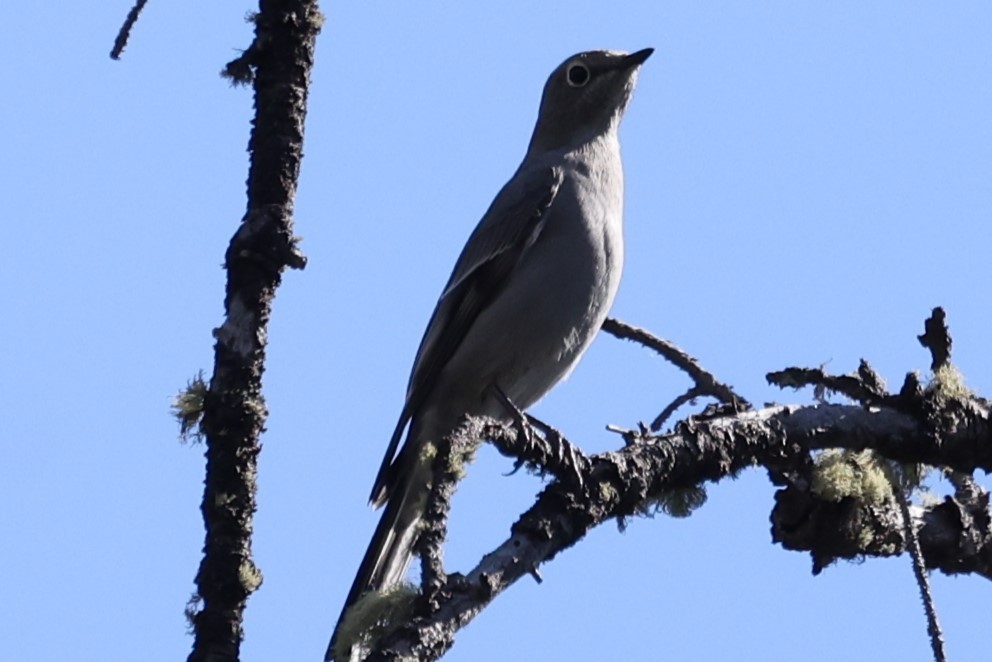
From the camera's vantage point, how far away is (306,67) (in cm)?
457

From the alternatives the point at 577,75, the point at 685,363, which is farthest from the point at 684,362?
the point at 577,75

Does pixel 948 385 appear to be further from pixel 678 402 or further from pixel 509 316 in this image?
pixel 509 316

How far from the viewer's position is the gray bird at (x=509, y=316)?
697 cm

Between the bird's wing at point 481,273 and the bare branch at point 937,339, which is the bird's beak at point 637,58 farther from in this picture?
the bare branch at point 937,339

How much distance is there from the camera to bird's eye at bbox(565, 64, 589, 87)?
8914 mm

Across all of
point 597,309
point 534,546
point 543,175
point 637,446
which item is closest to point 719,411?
point 637,446

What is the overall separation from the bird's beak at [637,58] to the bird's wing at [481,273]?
4.17 ft

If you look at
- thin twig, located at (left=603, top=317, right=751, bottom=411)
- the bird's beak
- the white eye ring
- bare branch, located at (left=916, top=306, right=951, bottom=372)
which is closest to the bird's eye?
the white eye ring

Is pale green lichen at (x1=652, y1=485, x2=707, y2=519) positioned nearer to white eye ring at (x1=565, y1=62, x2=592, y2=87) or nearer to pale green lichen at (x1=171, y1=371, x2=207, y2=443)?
pale green lichen at (x1=171, y1=371, x2=207, y2=443)

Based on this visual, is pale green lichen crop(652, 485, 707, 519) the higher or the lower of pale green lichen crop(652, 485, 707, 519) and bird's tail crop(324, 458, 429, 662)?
the lower

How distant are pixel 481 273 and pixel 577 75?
2031 mm

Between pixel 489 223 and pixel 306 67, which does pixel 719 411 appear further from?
pixel 489 223

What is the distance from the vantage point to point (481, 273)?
296 inches

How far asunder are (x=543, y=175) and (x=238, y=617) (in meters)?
4.22
